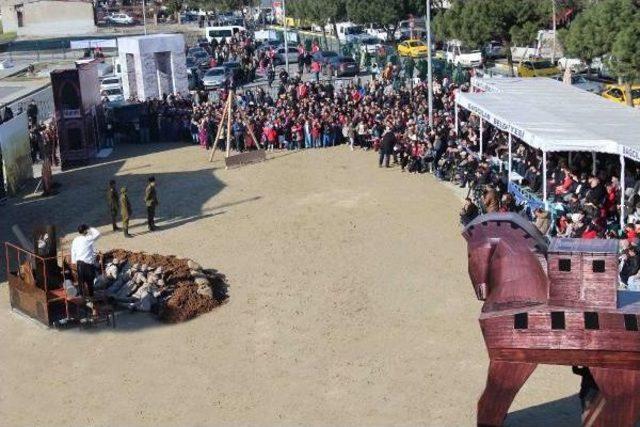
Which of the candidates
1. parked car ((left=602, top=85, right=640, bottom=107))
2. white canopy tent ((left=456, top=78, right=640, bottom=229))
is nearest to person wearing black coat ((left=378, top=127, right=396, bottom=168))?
white canopy tent ((left=456, top=78, right=640, bottom=229))

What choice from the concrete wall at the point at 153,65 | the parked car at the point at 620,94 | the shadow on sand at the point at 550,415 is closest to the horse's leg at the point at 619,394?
the shadow on sand at the point at 550,415

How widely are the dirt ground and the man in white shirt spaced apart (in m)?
0.87

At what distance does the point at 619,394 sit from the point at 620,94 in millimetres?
27720

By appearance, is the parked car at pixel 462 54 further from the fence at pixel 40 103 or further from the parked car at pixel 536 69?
the fence at pixel 40 103

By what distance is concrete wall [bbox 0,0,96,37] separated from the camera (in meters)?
88.0

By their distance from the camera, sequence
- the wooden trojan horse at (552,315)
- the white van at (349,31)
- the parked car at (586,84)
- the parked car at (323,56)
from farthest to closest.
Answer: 1. the white van at (349,31)
2. the parked car at (323,56)
3. the parked car at (586,84)
4. the wooden trojan horse at (552,315)

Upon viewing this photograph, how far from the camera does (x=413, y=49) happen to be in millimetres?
53594

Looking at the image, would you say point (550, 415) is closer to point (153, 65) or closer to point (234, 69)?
point (153, 65)

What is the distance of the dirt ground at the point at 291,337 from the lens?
1304 centimetres

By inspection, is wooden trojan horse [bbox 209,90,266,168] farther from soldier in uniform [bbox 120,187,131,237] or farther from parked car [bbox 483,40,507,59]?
parked car [bbox 483,40,507,59]

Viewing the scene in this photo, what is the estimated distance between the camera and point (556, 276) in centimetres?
951

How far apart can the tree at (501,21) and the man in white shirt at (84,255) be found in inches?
1309

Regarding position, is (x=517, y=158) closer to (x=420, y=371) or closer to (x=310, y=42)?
(x=420, y=371)

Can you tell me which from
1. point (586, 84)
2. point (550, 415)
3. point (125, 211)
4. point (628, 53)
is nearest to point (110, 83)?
point (586, 84)
